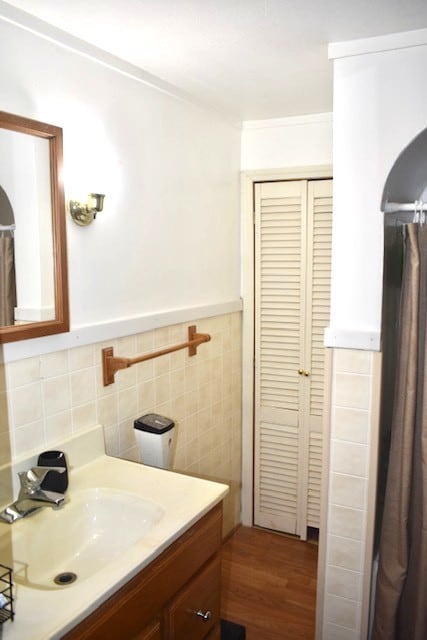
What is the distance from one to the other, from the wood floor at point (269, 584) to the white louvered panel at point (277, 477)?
0.33ft

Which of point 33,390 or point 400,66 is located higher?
point 400,66

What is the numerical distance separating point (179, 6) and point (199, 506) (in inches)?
56.5

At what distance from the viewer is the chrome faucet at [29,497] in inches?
58.2

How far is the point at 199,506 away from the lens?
1.59 m

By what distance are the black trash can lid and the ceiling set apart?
1307 mm

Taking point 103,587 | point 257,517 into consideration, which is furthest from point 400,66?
point 257,517

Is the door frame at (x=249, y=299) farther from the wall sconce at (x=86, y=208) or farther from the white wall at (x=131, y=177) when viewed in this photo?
the wall sconce at (x=86, y=208)

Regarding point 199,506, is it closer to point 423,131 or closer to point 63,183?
point 63,183

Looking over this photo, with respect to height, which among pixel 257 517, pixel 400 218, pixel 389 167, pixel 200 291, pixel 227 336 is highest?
pixel 389 167

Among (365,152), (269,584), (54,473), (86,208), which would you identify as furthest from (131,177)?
(269,584)

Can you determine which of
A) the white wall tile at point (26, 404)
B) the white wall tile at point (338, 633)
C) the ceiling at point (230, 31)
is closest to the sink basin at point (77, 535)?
the white wall tile at point (26, 404)

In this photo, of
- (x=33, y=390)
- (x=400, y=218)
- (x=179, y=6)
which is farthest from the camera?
(x=400, y=218)

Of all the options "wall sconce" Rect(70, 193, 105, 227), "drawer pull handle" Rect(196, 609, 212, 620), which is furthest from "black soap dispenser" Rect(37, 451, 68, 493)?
"wall sconce" Rect(70, 193, 105, 227)

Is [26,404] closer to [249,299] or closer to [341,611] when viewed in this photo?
[341,611]
